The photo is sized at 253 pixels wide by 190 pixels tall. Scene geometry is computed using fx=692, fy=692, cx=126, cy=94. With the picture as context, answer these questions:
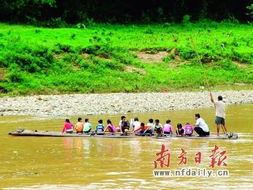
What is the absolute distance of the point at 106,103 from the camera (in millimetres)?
33906

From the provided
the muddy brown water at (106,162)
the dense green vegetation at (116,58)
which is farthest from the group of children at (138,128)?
the dense green vegetation at (116,58)

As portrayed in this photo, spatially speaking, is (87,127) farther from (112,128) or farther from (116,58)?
(116,58)

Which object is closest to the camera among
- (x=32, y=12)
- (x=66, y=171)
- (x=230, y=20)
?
(x=66, y=171)

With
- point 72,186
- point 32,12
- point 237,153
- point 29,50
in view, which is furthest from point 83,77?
point 72,186

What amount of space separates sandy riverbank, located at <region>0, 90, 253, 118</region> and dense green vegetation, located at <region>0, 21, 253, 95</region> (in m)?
2.21

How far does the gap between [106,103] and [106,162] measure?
1443 centimetres

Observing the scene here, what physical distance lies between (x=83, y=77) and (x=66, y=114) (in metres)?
8.46

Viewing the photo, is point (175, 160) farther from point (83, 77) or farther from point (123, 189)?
point (83, 77)

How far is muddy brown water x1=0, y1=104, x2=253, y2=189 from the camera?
55.1ft

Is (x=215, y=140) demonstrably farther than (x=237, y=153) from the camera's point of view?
Yes

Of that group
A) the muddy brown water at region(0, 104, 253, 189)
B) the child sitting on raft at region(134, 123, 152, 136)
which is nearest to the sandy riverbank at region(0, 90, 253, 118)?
the muddy brown water at region(0, 104, 253, 189)

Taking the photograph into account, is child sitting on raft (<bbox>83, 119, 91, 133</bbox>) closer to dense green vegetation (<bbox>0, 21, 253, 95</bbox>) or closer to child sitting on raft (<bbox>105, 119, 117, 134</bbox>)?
child sitting on raft (<bbox>105, 119, 117, 134</bbox>)

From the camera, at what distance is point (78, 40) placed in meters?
44.3

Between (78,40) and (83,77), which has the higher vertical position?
(78,40)
